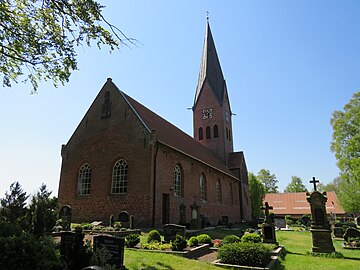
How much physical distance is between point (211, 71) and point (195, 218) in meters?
24.1

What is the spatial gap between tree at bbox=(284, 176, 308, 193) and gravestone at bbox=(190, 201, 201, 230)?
65832 millimetres

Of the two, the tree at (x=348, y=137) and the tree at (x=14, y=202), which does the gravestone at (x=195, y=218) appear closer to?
the tree at (x=14, y=202)

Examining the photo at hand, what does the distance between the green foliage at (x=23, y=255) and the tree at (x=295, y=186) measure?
81497mm

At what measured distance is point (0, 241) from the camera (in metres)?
4.76

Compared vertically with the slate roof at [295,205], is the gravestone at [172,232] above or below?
below

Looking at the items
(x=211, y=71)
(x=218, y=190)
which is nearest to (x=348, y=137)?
(x=218, y=190)

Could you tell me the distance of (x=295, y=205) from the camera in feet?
168

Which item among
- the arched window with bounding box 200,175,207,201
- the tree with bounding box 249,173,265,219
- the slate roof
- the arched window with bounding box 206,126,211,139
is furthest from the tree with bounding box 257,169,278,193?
the arched window with bounding box 200,175,207,201

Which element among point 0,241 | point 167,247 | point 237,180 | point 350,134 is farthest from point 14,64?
point 237,180

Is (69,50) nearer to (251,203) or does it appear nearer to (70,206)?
(70,206)

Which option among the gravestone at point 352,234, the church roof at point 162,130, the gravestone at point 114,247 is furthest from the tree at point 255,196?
the gravestone at point 114,247

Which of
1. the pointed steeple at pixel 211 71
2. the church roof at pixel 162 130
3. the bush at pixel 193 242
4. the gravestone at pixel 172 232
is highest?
the pointed steeple at pixel 211 71

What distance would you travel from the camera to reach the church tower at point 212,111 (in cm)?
3597

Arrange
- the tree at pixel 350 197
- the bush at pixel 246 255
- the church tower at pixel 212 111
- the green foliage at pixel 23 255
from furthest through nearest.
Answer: the church tower at pixel 212 111
the tree at pixel 350 197
the bush at pixel 246 255
the green foliage at pixel 23 255
